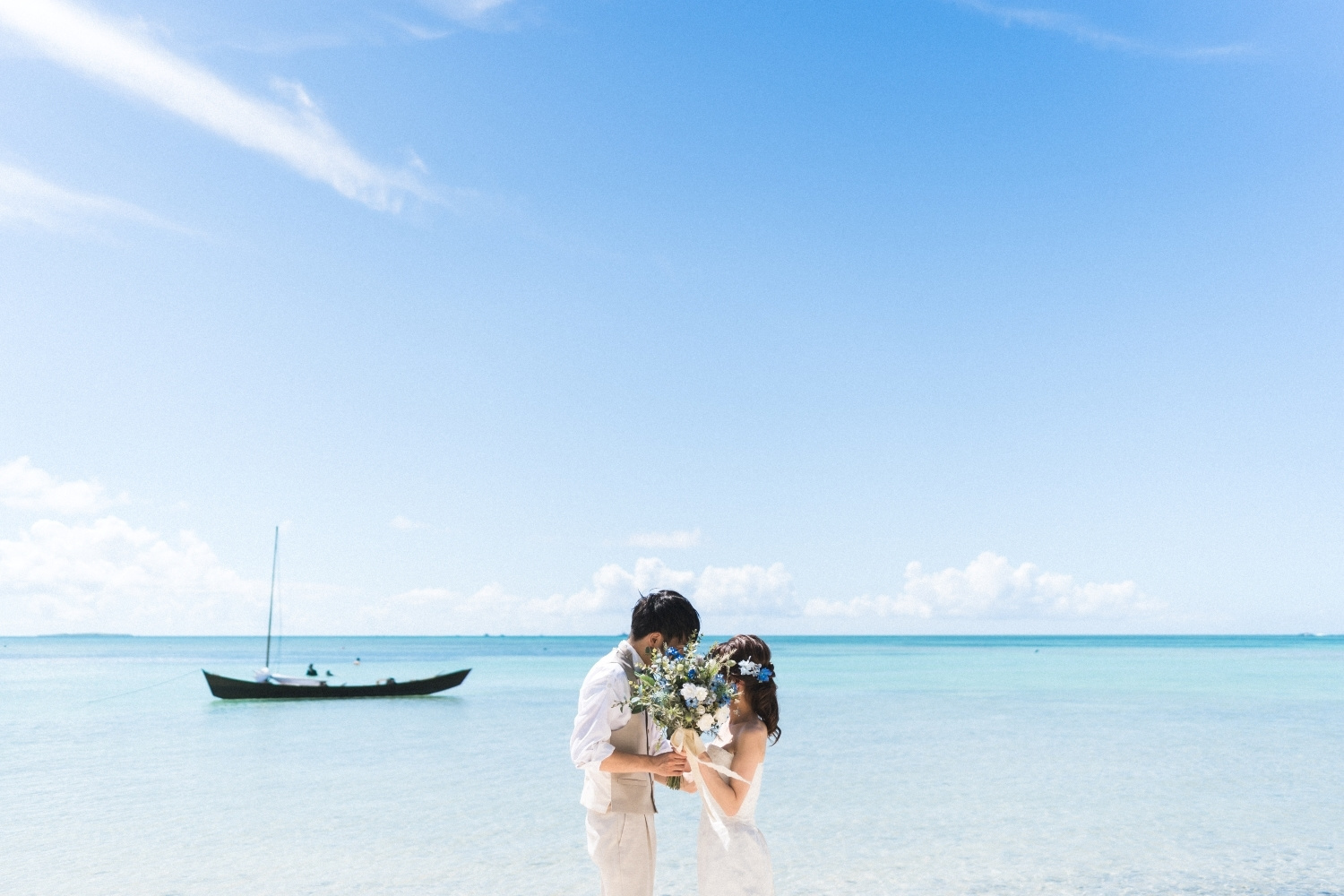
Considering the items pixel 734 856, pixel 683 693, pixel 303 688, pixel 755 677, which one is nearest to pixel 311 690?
pixel 303 688

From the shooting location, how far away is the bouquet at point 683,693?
3715 mm

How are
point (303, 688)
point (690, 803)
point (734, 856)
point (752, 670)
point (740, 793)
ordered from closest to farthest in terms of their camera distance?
point (752, 670) → point (740, 793) → point (734, 856) → point (690, 803) → point (303, 688)

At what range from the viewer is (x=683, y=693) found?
3.68 metres

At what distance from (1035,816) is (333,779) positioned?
10039 mm

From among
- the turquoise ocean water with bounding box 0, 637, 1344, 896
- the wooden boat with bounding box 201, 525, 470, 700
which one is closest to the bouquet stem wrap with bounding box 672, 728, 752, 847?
the turquoise ocean water with bounding box 0, 637, 1344, 896

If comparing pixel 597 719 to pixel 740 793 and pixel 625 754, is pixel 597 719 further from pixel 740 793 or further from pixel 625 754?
pixel 740 793

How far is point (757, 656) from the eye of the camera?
13.3 ft

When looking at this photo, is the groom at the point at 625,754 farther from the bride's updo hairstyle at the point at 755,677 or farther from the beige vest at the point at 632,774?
the bride's updo hairstyle at the point at 755,677

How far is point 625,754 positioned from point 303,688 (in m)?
27.9

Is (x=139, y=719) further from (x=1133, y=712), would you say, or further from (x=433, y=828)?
(x=1133, y=712)

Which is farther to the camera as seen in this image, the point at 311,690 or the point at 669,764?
the point at 311,690

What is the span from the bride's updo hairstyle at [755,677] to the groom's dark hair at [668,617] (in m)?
0.17

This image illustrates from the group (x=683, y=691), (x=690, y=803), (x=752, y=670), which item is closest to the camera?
(x=683, y=691)

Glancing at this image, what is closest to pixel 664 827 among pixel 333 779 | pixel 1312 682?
pixel 333 779
